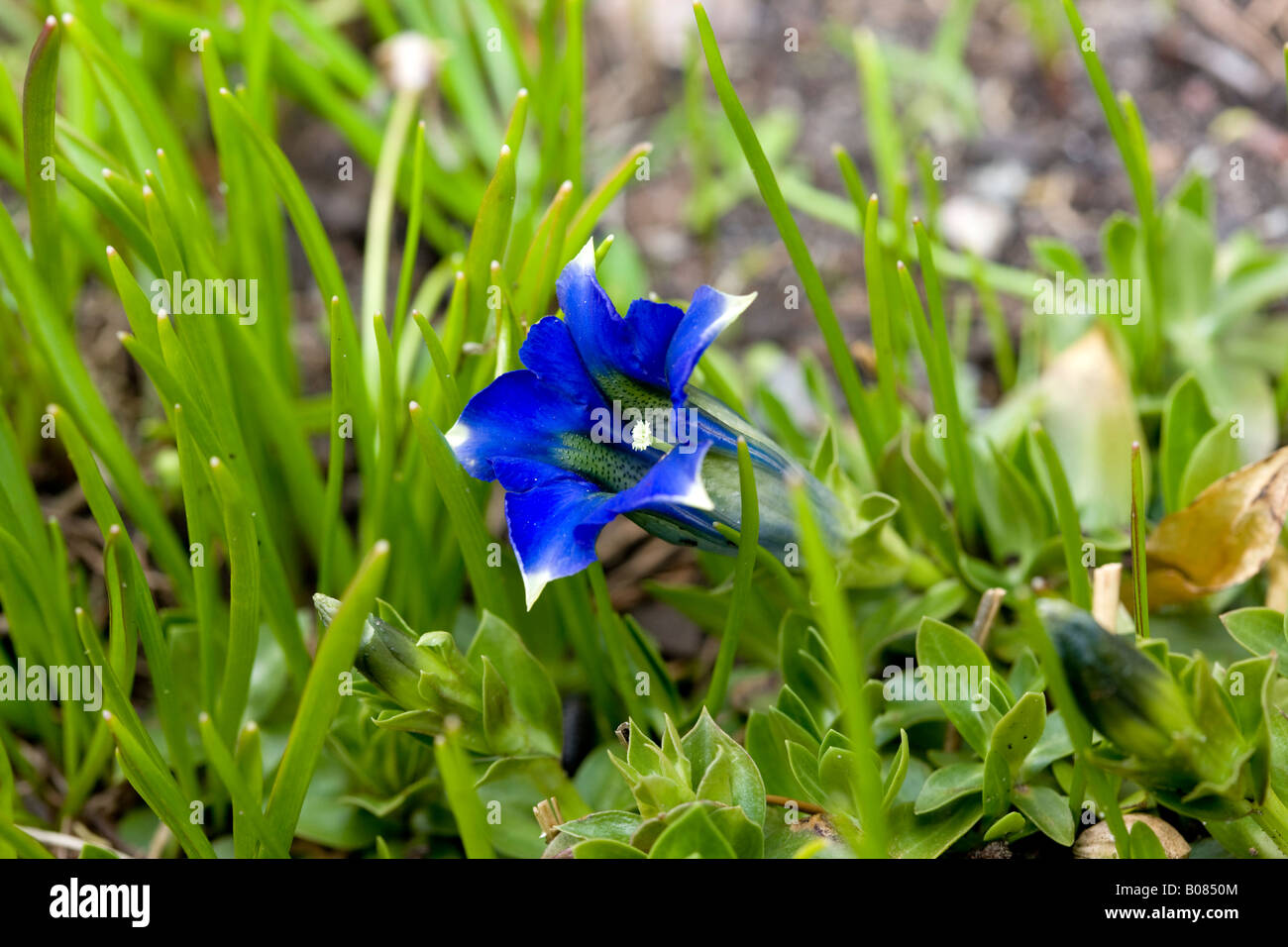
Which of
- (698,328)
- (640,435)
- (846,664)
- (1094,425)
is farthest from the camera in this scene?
(1094,425)

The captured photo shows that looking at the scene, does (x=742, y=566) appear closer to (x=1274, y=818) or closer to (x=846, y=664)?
(x=846, y=664)

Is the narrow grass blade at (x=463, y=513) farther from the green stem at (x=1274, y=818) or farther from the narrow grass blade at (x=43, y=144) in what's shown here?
the green stem at (x=1274, y=818)

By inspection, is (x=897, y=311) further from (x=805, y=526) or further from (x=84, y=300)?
(x=84, y=300)

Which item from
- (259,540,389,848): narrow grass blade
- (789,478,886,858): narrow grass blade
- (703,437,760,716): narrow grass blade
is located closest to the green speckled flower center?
(703,437,760,716): narrow grass blade

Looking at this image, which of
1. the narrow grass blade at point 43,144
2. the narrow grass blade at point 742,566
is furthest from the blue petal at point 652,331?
the narrow grass blade at point 43,144

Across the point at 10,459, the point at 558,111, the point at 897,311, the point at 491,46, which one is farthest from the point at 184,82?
the point at 897,311

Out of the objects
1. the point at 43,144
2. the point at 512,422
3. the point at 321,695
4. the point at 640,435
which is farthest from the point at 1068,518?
the point at 43,144

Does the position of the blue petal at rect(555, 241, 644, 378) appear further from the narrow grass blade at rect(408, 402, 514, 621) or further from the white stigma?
the narrow grass blade at rect(408, 402, 514, 621)
